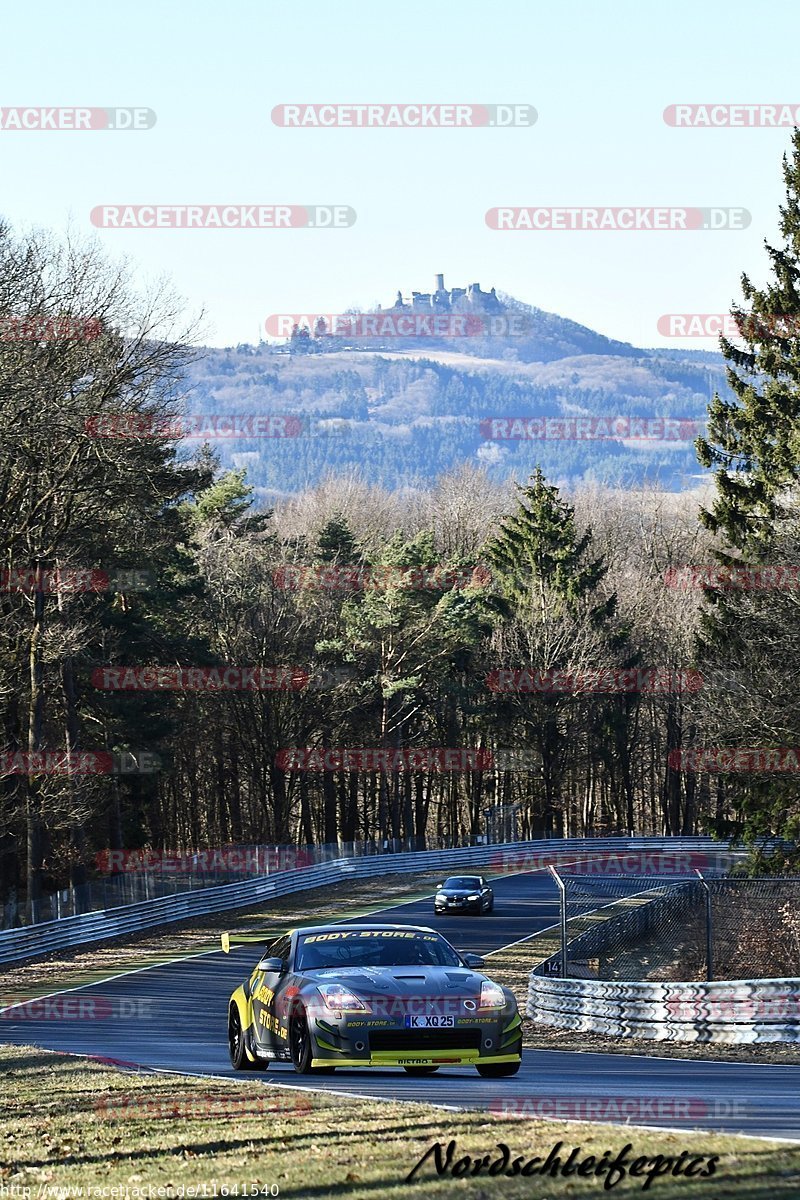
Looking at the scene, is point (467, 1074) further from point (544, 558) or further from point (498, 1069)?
point (544, 558)

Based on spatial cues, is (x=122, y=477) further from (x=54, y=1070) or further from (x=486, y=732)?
(x=486, y=732)

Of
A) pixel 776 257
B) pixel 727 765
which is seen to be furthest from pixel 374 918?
pixel 776 257

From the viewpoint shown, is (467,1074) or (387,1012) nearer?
(387,1012)

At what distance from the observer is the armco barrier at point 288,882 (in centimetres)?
3874

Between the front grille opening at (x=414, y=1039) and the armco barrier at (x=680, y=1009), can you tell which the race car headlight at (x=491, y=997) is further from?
the armco barrier at (x=680, y=1009)

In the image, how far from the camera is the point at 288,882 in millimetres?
55062

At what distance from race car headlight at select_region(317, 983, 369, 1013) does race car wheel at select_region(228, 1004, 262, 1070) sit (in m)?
2.03

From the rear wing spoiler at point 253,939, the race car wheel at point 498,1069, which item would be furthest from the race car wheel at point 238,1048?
the rear wing spoiler at point 253,939

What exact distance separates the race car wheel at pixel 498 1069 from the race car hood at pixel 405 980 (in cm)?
68

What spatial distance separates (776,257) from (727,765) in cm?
1291

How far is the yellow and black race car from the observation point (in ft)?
43.0

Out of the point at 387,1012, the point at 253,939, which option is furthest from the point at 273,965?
the point at 253,939

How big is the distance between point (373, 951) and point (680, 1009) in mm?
6812

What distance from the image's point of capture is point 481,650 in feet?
262
